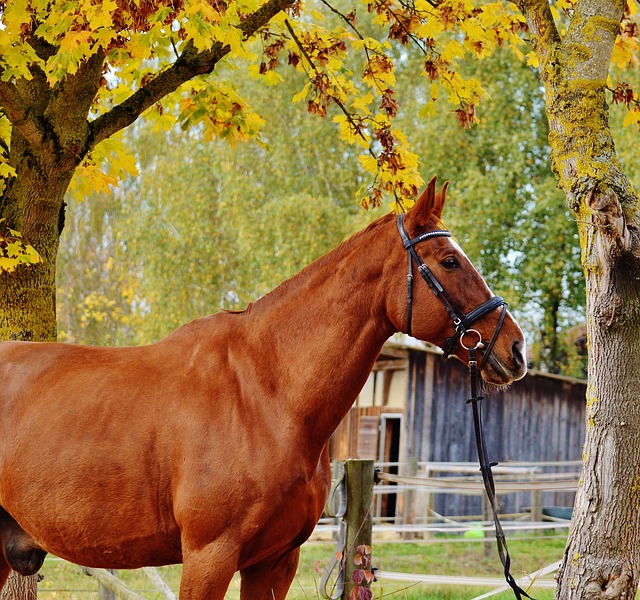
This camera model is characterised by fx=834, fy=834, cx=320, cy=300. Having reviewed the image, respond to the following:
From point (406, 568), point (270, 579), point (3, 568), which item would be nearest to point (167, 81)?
point (3, 568)

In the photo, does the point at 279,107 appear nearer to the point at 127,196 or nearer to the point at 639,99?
the point at 127,196

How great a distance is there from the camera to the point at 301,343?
3510 millimetres

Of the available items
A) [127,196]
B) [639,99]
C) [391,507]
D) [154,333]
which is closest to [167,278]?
[154,333]

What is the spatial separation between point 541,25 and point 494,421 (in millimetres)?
13720

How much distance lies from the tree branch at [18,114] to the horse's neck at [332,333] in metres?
2.13

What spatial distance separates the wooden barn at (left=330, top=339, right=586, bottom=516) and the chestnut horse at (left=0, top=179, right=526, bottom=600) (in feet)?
40.5

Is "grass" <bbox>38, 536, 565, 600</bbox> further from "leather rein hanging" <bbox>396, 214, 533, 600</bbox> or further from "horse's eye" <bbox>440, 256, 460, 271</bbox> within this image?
"horse's eye" <bbox>440, 256, 460, 271</bbox>

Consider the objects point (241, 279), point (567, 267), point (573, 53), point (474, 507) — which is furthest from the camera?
point (241, 279)

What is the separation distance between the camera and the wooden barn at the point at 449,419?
53.5 feet

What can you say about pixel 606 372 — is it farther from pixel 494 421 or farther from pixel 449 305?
pixel 494 421

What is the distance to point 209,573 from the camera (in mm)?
3211

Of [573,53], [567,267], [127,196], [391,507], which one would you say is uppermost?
[127,196]

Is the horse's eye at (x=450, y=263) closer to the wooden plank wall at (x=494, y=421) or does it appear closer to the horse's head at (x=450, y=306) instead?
the horse's head at (x=450, y=306)

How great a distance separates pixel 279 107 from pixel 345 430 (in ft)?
38.4
